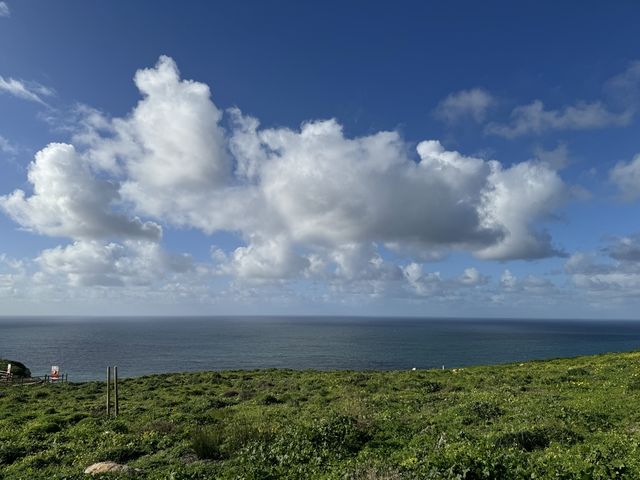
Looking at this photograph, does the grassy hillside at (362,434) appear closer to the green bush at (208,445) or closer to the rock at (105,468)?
the green bush at (208,445)

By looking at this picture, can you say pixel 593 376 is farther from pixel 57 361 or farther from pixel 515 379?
pixel 57 361

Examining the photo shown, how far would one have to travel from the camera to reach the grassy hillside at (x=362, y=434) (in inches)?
443

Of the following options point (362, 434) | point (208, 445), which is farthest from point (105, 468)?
point (362, 434)

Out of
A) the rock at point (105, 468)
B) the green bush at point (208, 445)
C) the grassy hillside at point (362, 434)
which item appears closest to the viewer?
the grassy hillside at point (362, 434)

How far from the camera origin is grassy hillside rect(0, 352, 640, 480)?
11250mm

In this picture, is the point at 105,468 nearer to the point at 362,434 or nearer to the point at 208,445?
the point at 208,445

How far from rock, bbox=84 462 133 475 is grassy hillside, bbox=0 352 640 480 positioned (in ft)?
1.46

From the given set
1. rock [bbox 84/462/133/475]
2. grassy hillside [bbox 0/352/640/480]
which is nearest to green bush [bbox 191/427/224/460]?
grassy hillside [bbox 0/352/640/480]

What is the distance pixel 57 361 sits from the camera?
395ft

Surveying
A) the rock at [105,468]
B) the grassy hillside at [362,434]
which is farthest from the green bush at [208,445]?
the rock at [105,468]

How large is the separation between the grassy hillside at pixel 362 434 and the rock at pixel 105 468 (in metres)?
0.45

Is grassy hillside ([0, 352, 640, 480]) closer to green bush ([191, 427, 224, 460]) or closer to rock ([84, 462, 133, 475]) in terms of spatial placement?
green bush ([191, 427, 224, 460])

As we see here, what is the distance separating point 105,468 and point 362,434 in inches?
346

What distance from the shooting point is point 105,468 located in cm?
1415
